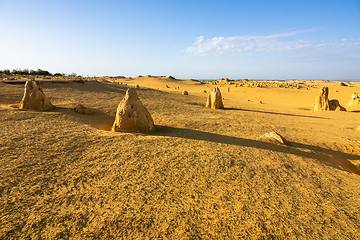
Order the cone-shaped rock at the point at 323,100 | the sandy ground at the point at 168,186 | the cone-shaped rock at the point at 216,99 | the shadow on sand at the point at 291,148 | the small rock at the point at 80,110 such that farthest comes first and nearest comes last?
the cone-shaped rock at the point at 323,100, the cone-shaped rock at the point at 216,99, the small rock at the point at 80,110, the shadow on sand at the point at 291,148, the sandy ground at the point at 168,186

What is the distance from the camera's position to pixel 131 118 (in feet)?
19.4

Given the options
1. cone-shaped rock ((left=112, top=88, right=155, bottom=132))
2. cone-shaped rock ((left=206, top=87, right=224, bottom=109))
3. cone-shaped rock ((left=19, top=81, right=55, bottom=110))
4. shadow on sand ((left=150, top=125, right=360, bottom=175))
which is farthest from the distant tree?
shadow on sand ((left=150, top=125, right=360, bottom=175))

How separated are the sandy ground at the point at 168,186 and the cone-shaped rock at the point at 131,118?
41 centimetres

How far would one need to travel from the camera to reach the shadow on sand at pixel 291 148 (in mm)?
4931

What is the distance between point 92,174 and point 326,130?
8.61 metres

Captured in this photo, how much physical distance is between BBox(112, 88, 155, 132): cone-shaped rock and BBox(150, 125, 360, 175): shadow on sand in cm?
45

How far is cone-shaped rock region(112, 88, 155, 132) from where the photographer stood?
583 cm

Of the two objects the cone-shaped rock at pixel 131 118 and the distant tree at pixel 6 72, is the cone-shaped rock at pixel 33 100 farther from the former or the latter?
the distant tree at pixel 6 72

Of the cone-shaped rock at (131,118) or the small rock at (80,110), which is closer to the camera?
the cone-shaped rock at (131,118)

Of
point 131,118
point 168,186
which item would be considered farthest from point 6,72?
point 168,186

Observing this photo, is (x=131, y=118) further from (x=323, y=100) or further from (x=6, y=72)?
(x=6, y=72)

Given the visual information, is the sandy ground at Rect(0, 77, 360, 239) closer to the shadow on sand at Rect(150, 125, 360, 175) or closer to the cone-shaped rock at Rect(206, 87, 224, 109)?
the shadow on sand at Rect(150, 125, 360, 175)

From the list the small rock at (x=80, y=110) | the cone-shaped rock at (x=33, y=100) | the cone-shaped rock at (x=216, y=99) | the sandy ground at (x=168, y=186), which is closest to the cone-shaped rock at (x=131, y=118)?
the sandy ground at (x=168, y=186)

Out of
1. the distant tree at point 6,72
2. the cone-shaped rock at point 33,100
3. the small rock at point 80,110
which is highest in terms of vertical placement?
the distant tree at point 6,72
